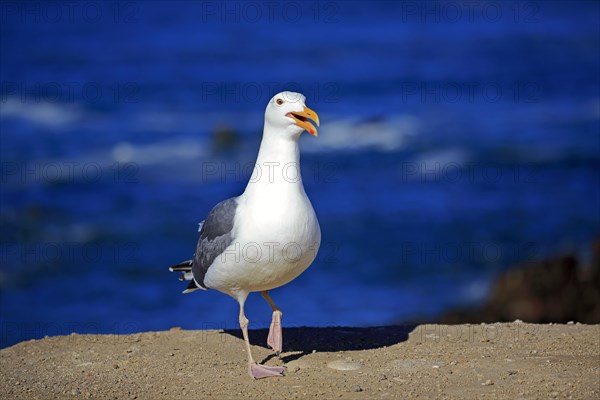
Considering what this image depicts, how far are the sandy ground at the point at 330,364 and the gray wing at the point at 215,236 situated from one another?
0.72 m

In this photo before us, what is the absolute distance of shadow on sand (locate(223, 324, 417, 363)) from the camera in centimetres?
793

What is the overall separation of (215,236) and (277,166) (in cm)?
80

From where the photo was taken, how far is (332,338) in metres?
8.23

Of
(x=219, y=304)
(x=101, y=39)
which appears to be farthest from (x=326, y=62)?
(x=219, y=304)

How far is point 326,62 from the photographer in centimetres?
2998

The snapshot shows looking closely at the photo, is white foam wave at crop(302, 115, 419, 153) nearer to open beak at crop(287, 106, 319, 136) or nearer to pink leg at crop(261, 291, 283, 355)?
pink leg at crop(261, 291, 283, 355)

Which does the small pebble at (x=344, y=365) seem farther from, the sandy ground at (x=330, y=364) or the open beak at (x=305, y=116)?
the open beak at (x=305, y=116)

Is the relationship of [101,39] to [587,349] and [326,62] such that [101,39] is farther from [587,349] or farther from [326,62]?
[587,349]

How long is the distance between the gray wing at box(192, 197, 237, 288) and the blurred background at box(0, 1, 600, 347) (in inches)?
218

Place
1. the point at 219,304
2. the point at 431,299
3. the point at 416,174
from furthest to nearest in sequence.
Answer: the point at 416,174 < the point at 431,299 < the point at 219,304

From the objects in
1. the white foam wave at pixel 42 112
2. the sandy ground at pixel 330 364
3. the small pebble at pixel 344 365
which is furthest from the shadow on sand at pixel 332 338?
the white foam wave at pixel 42 112

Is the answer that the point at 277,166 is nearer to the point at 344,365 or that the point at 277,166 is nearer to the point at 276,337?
the point at 276,337

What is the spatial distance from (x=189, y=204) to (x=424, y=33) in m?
17.6

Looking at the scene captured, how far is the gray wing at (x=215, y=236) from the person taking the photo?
7348 millimetres
